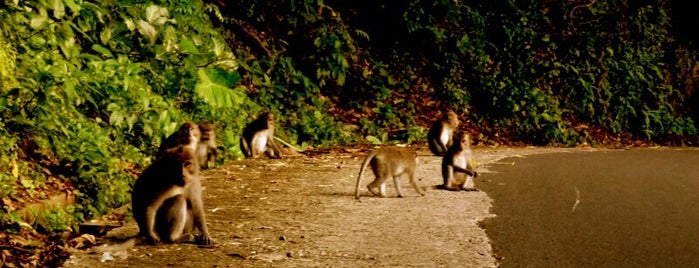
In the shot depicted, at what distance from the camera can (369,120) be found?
1822 centimetres

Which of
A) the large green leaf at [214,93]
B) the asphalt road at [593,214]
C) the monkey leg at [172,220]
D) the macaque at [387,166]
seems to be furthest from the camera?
the large green leaf at [214,93]

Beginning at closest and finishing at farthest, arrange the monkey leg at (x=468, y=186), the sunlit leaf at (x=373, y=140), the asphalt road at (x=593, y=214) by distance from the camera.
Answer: the asphalt road at (x=593, y=214) < the monkey leg at (x=468, y=186) < the sunlit leaf at (x=373, y=140)

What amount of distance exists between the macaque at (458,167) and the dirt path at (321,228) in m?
0.28

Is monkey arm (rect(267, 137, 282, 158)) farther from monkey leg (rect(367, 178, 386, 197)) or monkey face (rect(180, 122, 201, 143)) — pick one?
monkey leg (rect(367, 178, 386, 197))

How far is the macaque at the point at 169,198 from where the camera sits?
5660mm

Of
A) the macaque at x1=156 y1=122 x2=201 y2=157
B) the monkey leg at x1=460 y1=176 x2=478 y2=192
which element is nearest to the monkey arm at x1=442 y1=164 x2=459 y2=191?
the monkey leg at x1=460 y1=176 x2=478 y2=192

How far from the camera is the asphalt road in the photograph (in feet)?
19.6

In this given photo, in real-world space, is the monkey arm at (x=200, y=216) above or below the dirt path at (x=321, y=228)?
above

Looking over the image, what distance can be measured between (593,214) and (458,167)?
6.83 ft

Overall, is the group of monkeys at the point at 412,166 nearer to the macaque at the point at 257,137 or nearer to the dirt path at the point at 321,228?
the dirt path at the point at 321,228

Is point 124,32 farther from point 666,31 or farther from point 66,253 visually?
point 666,31

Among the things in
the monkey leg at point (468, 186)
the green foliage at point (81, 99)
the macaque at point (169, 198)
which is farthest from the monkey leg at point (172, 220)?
the monkey leg at point (468, 186)

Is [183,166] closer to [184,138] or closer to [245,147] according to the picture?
[184,138]

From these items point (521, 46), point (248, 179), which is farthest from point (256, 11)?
point (248, 179)
